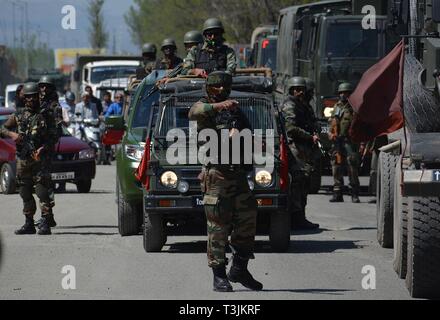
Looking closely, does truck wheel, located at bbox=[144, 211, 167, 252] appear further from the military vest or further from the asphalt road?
the military vest

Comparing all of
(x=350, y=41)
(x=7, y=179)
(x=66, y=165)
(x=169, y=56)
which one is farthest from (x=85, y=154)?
(x=350, y=41)

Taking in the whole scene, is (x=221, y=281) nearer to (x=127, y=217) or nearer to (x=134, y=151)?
(x=127, y=217)

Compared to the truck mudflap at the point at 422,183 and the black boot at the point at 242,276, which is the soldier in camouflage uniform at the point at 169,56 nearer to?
the black boot at the point at 242,276

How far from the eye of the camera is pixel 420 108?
10.6 meters

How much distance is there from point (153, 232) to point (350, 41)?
11015 mm

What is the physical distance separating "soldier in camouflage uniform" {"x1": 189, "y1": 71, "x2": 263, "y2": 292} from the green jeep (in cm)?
415

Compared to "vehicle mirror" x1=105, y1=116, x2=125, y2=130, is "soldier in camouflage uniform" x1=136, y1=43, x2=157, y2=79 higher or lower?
higher

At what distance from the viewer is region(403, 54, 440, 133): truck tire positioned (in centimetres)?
1048

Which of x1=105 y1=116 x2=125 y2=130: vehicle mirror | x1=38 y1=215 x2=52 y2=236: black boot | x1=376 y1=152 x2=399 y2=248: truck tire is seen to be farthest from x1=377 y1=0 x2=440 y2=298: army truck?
x1=38 y1=215 x2=52 y2=236: black boot

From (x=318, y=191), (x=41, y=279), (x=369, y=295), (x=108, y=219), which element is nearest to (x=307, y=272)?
(x=369, y=295)

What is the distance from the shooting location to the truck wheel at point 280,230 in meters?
13.3

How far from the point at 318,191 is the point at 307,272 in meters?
10.5

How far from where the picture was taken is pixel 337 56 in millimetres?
23453
